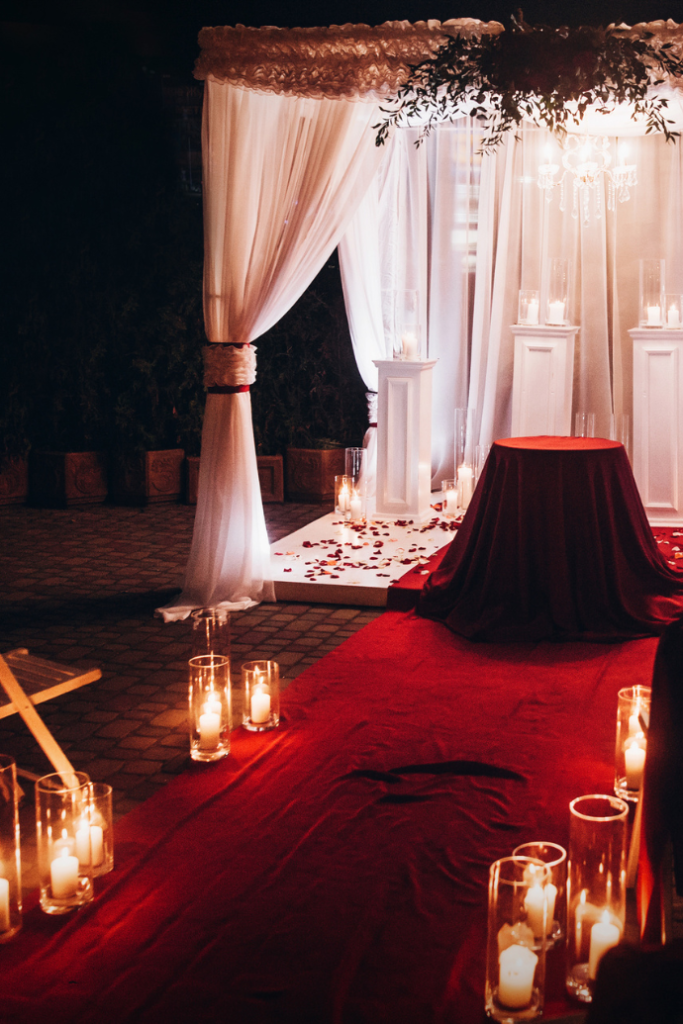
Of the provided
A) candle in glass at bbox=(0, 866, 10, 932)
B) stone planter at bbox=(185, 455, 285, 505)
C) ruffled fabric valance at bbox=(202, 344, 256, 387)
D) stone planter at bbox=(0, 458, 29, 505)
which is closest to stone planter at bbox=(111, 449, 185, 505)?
stone planter at bbox=(185, 455, 285, 505)

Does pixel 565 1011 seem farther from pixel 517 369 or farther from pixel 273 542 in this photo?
pixel 517 369

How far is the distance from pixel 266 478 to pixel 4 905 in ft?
19.5

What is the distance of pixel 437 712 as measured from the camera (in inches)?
154

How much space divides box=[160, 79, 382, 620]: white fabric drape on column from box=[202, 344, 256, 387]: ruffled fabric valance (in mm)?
54

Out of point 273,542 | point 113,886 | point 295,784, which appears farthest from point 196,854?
point 273,542

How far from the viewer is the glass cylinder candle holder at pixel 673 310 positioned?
7.03 m

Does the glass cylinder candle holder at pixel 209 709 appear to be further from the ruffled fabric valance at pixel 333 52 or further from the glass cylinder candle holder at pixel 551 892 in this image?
the ruffled fabric valance at pixel 333 52

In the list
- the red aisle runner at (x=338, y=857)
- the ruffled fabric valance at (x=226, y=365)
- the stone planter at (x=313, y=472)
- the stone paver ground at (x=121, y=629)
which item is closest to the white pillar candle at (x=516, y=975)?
the red aisle runner at (x=338, y=857)

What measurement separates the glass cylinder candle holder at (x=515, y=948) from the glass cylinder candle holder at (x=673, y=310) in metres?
5.61

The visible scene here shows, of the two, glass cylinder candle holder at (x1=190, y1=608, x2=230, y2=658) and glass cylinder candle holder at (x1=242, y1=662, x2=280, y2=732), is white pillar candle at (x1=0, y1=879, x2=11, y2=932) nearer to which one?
glass cylinder candle holder at (x1=242, y1=662, x2=280, y2=732)

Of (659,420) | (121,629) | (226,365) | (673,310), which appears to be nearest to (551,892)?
(121,629)

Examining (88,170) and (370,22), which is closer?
(370,22)

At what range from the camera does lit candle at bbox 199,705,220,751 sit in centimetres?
343

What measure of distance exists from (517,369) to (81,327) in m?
3.38
